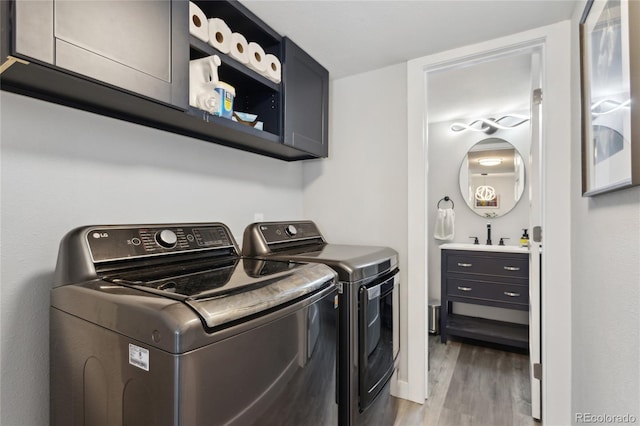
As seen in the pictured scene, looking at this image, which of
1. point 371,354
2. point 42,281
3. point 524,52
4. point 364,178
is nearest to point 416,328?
point 371,354

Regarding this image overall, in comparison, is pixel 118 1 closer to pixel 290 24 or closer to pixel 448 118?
pixel 290 24

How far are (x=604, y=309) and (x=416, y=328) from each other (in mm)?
1108

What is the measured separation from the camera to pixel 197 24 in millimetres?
1263

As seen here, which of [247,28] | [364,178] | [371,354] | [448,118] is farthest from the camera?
[448,118]

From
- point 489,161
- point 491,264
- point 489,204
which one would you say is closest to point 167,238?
point 491,264

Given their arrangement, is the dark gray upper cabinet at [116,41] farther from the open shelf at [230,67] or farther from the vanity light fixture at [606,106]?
the vanity light fixture at [606,106]

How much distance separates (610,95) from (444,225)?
2504 millimetres

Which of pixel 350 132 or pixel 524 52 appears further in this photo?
pixel 350 132

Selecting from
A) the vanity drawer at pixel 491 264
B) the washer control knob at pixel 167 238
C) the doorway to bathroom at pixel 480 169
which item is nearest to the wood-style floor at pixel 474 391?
the doorway to bathroom at pixel 480 169

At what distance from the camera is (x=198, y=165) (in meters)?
1.65

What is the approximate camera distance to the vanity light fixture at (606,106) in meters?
0.89

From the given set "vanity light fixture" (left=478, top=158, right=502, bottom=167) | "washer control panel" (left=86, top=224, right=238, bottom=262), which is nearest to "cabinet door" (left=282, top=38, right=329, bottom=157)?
"washer control panel" (left=86, top=224, right=238, bottom=262)

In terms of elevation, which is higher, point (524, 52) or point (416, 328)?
point (524, 52)

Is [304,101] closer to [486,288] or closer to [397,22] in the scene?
[397,22]
